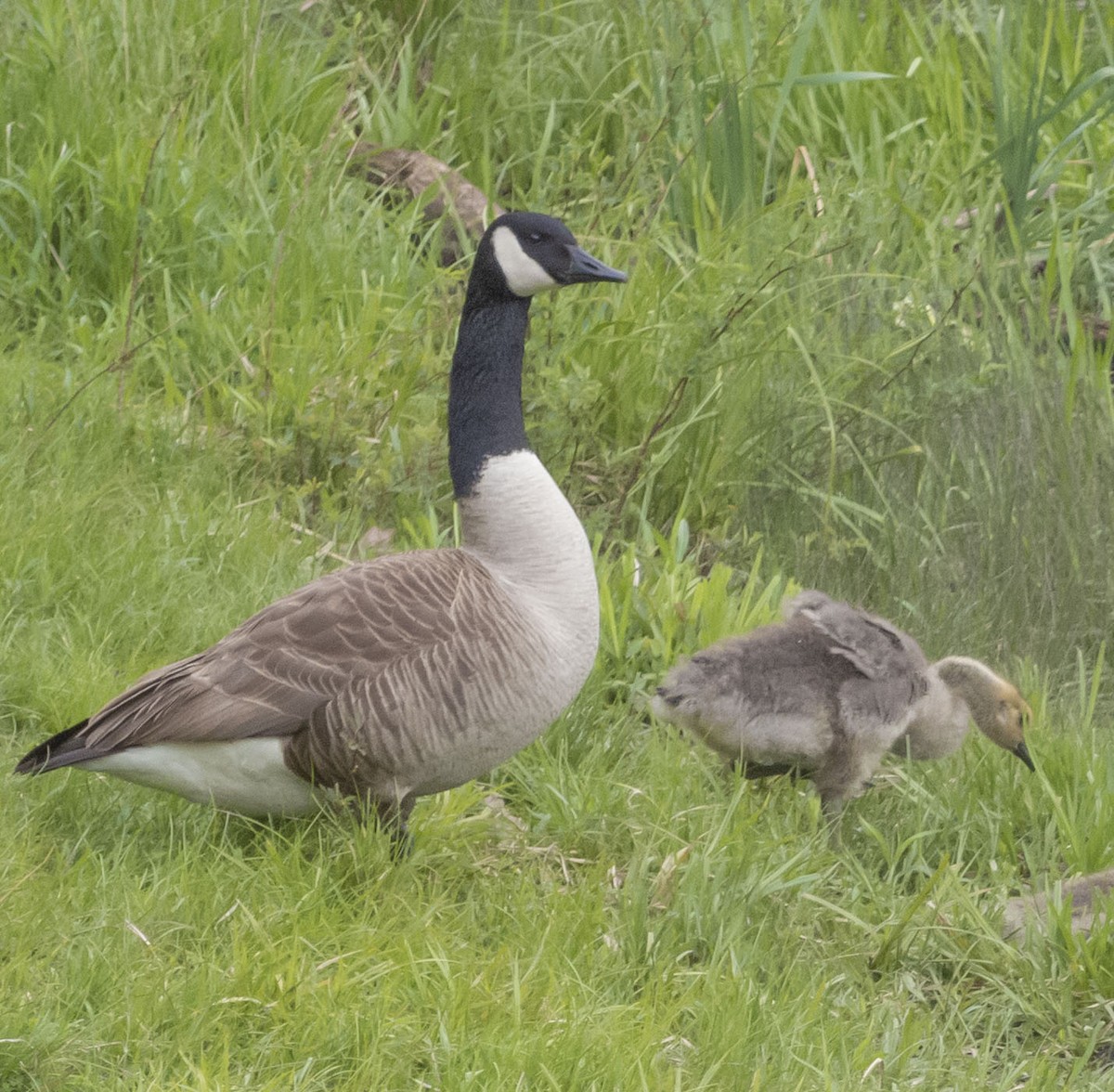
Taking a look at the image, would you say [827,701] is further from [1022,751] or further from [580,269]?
[580,269]

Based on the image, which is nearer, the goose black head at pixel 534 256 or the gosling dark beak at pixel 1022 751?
the goose black head at pixel 534 256

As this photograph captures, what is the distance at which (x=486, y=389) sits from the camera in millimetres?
4535

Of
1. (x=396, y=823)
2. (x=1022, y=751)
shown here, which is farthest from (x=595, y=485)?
(x=396, y=823)

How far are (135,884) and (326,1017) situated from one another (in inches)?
26.7

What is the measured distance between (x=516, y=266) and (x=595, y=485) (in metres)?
1.89

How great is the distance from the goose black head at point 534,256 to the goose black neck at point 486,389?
90mm

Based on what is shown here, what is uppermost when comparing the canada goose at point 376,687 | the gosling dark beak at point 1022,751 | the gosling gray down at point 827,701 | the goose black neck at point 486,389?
the goose black neck at point 486,389

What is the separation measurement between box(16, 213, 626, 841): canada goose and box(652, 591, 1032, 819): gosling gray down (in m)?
0.44

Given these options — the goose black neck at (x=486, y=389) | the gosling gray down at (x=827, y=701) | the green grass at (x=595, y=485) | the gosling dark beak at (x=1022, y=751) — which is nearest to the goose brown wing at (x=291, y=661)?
the green grass at (x=595, y=485)

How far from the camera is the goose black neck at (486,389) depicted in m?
4.48

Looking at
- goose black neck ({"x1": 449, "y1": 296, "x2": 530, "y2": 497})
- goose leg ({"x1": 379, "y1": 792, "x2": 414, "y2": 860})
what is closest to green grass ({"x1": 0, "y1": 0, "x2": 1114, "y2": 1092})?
goose leg ({"x1": 379, "y1": 792, "x2": 414, "y2": 860})

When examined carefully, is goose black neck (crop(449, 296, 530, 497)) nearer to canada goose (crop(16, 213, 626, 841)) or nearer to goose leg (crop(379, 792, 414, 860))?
canada goose (crop(16, 213, 626, 841))

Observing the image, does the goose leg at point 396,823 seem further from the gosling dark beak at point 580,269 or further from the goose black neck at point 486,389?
the gosling dark beak at point 580,269

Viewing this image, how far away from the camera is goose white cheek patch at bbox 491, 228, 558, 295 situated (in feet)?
14.8
